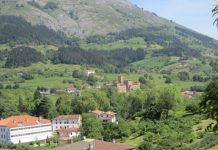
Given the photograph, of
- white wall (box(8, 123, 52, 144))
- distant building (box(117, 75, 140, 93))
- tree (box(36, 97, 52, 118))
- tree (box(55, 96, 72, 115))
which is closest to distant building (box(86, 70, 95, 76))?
distant building (box(117, 75, 140, 93))

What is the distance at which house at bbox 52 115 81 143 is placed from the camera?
259ft

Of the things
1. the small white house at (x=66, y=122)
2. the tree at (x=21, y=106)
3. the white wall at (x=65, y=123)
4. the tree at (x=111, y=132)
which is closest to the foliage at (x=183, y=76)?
the tree at (x=21, y=106)

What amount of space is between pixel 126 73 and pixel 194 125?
118906 millimetres

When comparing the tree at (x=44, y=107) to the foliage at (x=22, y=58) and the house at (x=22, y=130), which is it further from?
the foliage at (x=22, y=58)

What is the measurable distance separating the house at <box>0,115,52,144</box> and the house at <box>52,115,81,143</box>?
10.3ft

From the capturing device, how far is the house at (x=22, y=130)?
3076 inches

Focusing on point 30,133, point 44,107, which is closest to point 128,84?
point 44,107

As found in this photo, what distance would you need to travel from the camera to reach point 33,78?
5886 inches

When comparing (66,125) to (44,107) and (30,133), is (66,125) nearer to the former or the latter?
(30,133)

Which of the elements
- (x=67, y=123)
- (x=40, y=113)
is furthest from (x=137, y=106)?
(x=40, y=113)

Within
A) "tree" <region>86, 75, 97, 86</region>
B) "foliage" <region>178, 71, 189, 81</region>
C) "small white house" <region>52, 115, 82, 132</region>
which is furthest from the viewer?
"foliage" <region>178, 71, 189, 81</region>

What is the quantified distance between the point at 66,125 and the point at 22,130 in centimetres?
936

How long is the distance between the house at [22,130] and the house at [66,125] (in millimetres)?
3128

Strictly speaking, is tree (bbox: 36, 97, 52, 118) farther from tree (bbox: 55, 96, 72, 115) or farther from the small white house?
the small white house
